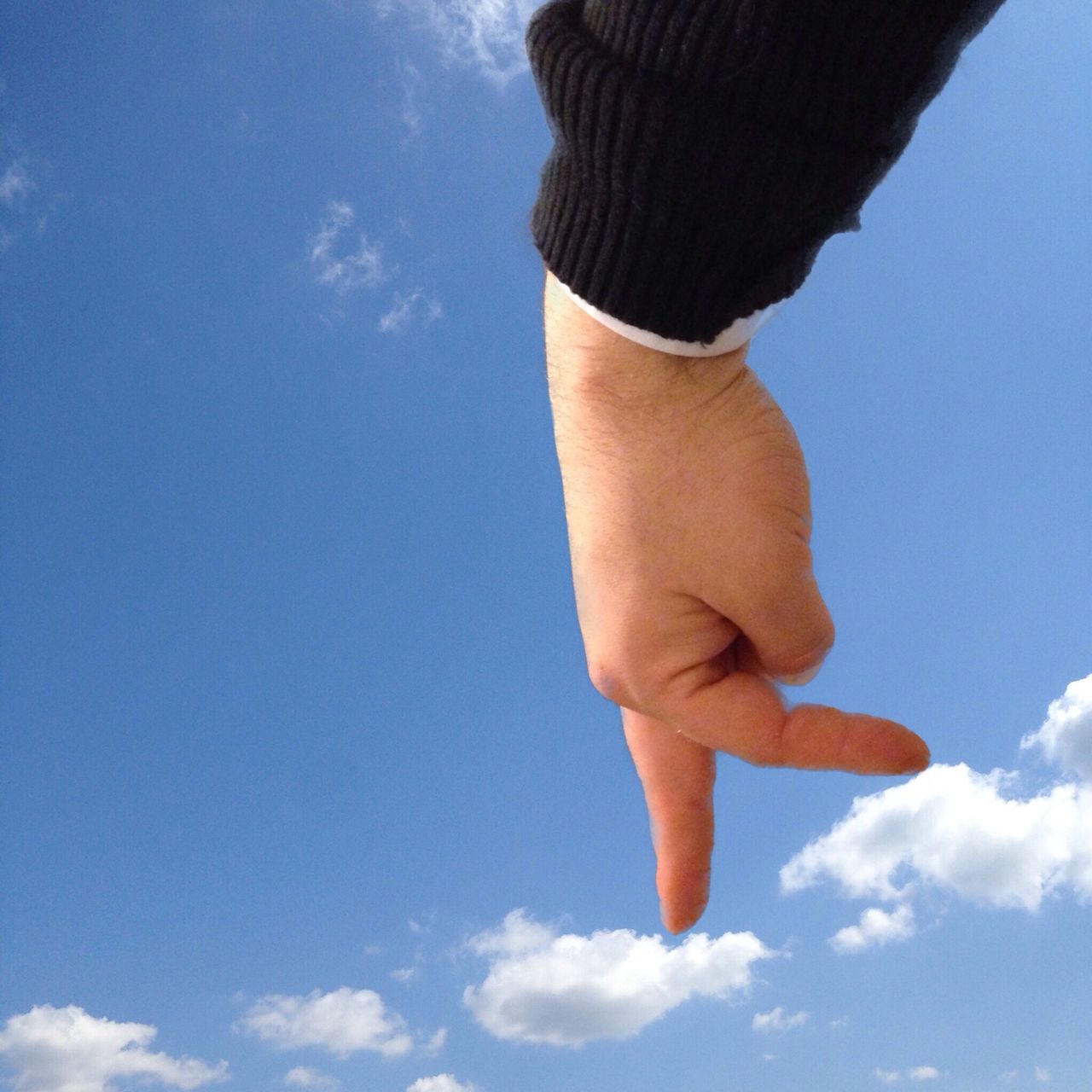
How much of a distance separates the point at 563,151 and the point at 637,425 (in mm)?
357

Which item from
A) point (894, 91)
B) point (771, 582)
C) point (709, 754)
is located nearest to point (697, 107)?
point (894, 91)

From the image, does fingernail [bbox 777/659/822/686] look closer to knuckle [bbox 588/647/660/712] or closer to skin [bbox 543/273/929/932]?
skin [bbox 543/273/929/932]


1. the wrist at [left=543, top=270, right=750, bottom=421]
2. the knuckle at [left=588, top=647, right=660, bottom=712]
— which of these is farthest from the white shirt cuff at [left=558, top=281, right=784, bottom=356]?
the knuckle at [left=588, top=647, right=660, bottom=712]

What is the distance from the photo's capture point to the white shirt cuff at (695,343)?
4.47 feet

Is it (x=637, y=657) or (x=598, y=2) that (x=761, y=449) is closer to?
(x=637, y=657)

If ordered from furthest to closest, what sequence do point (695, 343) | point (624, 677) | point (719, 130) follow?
point (624, 677) → point (695, 343) → point (719, 130)

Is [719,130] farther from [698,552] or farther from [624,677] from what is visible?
[624,677]

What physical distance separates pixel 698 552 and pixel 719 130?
0.49 metres

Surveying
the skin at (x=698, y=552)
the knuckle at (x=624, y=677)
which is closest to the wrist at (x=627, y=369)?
the skin at (x=698, y=552)

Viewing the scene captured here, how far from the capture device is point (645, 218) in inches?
51.7

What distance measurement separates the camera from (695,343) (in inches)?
53.6

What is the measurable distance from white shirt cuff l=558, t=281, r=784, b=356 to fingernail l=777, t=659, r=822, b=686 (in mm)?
446

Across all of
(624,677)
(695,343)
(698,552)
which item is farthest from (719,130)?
(624,677)

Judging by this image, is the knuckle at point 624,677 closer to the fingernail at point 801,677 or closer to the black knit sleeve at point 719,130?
the fingernail at point 801,677
